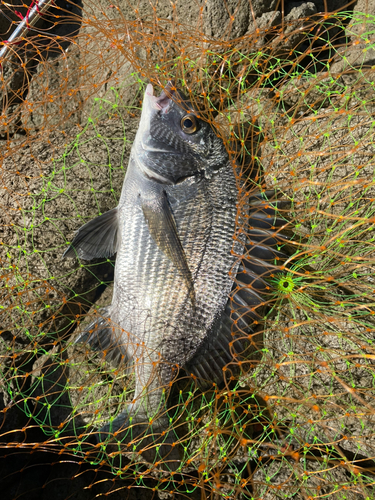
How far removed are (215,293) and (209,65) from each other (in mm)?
1499

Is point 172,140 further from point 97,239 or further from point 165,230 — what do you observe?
point 97,239

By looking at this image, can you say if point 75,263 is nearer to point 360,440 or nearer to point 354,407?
point 354,407

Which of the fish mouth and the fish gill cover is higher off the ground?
the fish mouth

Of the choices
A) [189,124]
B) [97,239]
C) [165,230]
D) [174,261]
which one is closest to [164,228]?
[165,230]

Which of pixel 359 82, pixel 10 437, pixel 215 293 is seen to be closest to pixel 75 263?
pixel 215 293

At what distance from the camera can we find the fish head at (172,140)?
2006mm

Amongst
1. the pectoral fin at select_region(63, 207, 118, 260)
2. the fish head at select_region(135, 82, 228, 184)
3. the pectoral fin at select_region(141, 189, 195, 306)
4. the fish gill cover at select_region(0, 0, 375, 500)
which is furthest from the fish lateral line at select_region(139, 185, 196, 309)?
the fish gill cover at select_region(0, 0, 375, 500)

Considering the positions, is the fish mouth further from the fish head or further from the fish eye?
the fish eye

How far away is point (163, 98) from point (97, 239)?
940 mm

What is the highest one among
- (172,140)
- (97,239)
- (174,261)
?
(172,140)

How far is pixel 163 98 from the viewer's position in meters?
2.01

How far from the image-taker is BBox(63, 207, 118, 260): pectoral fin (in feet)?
6.98

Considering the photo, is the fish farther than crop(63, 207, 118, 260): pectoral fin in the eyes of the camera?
No

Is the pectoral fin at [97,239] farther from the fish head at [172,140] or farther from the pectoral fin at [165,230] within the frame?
the fish head at [172,140]
